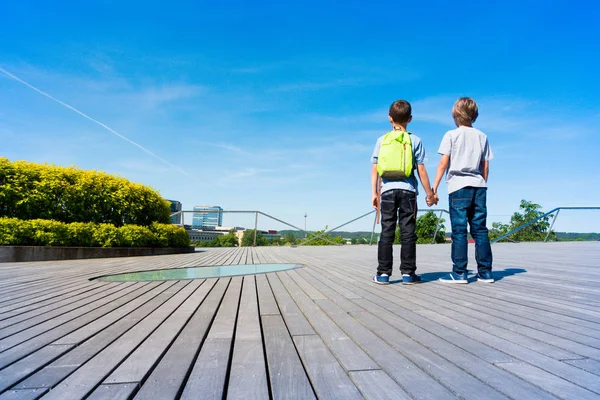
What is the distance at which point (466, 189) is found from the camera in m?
3.33

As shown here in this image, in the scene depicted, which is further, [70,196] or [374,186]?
[70,196]

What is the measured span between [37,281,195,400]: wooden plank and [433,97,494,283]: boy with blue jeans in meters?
2.56

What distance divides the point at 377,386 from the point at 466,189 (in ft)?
8.74

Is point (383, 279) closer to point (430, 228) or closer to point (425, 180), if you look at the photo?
point (425, 180)

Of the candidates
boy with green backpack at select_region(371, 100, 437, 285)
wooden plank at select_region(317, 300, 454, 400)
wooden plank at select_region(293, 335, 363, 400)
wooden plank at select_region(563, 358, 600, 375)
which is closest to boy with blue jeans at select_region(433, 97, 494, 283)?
boy with green backpack at select_region(371, 100, 437, 285)

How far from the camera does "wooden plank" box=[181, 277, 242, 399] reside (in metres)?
1.07

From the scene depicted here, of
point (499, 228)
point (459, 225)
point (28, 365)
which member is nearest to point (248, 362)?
point (28, 365)

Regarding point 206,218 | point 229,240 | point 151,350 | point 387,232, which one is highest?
point 206,218

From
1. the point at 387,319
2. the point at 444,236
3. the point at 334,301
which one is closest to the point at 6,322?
the point at 334,301

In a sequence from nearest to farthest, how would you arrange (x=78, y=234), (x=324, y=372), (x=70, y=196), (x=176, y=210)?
(x=324, y=372) → (x=78, y=234) → (x=70, y=196) → (x=176, y=210)

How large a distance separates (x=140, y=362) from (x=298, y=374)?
578 millimetres

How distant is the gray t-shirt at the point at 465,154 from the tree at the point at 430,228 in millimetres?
9517

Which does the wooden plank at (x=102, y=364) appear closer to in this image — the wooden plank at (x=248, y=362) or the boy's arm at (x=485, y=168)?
the wooden plank at (x=248, y=362)

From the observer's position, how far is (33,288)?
9.91 ft
